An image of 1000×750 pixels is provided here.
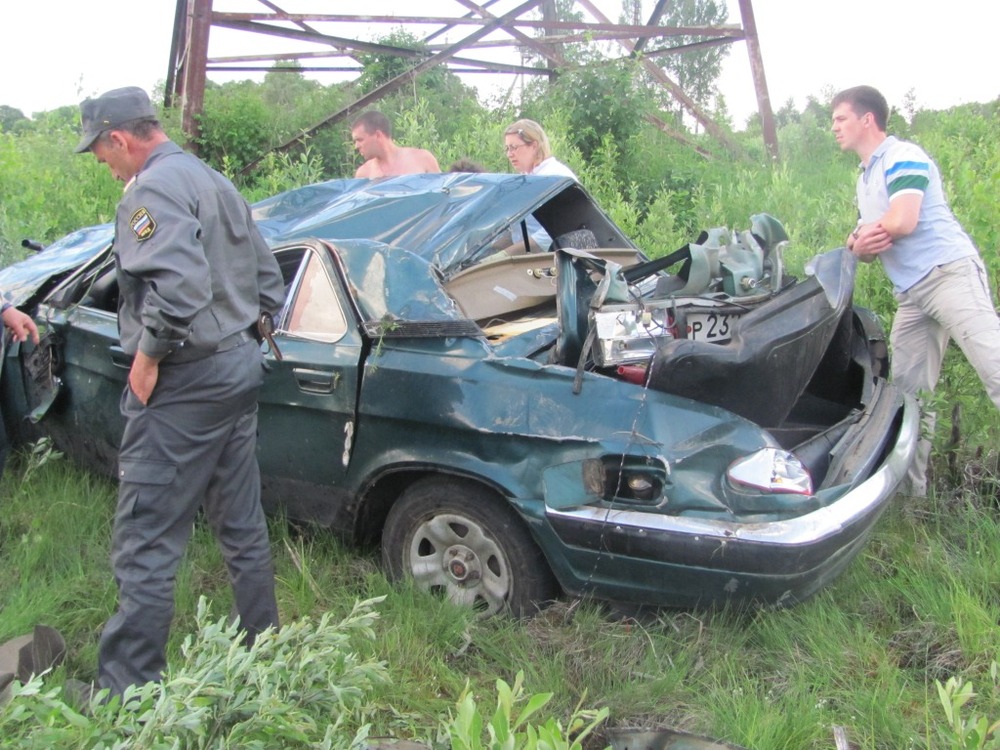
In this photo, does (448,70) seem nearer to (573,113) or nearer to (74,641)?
(573,113)

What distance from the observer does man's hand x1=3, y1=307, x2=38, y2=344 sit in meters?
3.58

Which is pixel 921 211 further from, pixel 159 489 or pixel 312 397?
pixel 159 489

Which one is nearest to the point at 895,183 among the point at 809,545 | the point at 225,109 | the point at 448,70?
the point at 809,545

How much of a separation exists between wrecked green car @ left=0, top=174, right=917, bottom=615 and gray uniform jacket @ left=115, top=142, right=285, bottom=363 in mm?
604

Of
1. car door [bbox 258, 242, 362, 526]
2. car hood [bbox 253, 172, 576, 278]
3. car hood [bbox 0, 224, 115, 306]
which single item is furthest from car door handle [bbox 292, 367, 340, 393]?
car hood [bbox 0, 224, 115, 306]

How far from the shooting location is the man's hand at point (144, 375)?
2.55 metres

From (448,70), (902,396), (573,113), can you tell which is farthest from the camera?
(448,70)

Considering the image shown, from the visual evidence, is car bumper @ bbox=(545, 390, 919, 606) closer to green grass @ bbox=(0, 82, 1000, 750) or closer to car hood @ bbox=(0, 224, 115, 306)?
green grass @ bbox=(0, 82, 1000, 750)

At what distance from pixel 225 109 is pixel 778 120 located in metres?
16.1

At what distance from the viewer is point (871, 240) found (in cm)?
385

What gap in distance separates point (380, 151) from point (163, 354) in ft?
12.2

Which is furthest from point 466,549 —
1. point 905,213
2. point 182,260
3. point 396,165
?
point 396,165

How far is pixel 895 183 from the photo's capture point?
12.5ft

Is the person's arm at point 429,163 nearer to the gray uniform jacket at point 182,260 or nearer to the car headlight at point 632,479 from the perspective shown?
the gray uniform jacket at point 182,260
